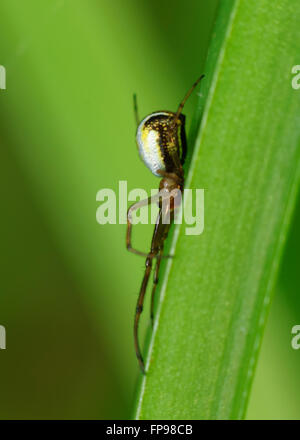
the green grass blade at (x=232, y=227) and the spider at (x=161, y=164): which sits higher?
the spider at (x=161, y=164)

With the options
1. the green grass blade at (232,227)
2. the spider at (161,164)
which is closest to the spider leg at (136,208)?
the spider at (161,164)

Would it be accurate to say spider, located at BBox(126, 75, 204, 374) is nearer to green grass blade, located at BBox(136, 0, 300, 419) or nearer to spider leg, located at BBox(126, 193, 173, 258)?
spider leg, located at BBox(126, 193, 173, 258)

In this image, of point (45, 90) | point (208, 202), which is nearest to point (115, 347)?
point (45, 90)

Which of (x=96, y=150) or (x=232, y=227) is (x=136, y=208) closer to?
(x=96, y=150)

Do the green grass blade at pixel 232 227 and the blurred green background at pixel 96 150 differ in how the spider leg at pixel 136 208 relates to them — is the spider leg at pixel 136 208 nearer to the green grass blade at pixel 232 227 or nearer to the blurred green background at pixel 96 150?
the blurred green background at pixel 96 150

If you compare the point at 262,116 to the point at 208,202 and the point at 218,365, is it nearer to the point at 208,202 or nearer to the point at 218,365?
the point at 208,202

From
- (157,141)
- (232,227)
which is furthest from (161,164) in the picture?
(232,227)
